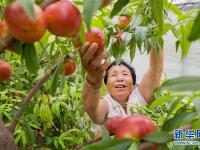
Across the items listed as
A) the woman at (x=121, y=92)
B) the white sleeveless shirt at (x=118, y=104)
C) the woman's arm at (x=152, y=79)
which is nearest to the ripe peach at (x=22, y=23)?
the woman at (x=121, y=92)

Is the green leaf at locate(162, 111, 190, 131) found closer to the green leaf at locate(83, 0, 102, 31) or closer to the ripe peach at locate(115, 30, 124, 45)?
the green leaf at locate(83, 0, 102, 31)

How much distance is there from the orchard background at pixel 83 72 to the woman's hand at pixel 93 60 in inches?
1.3

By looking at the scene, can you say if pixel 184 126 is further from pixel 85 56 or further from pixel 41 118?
pixel 41 118

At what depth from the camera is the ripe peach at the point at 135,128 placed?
0.55 m

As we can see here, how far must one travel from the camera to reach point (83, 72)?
1.02 m

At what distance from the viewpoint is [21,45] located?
573 millimetres

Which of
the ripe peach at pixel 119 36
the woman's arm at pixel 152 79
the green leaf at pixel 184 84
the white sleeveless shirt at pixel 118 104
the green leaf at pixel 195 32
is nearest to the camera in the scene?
the green leaf at pixel 195 32

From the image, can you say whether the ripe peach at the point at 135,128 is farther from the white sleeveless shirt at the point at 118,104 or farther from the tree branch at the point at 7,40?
the white sleeveless shirt at the point at 118,104

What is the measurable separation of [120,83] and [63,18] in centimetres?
123

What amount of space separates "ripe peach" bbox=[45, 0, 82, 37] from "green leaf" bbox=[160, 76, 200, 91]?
15 centimetres

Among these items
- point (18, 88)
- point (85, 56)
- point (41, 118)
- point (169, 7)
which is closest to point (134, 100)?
point (41, 118)

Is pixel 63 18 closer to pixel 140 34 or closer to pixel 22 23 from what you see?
pixel 22 23

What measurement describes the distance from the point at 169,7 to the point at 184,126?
52 cm

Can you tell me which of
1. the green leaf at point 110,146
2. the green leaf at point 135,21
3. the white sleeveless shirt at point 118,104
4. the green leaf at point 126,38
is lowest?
the white sleeveless shirt at point 118,104
